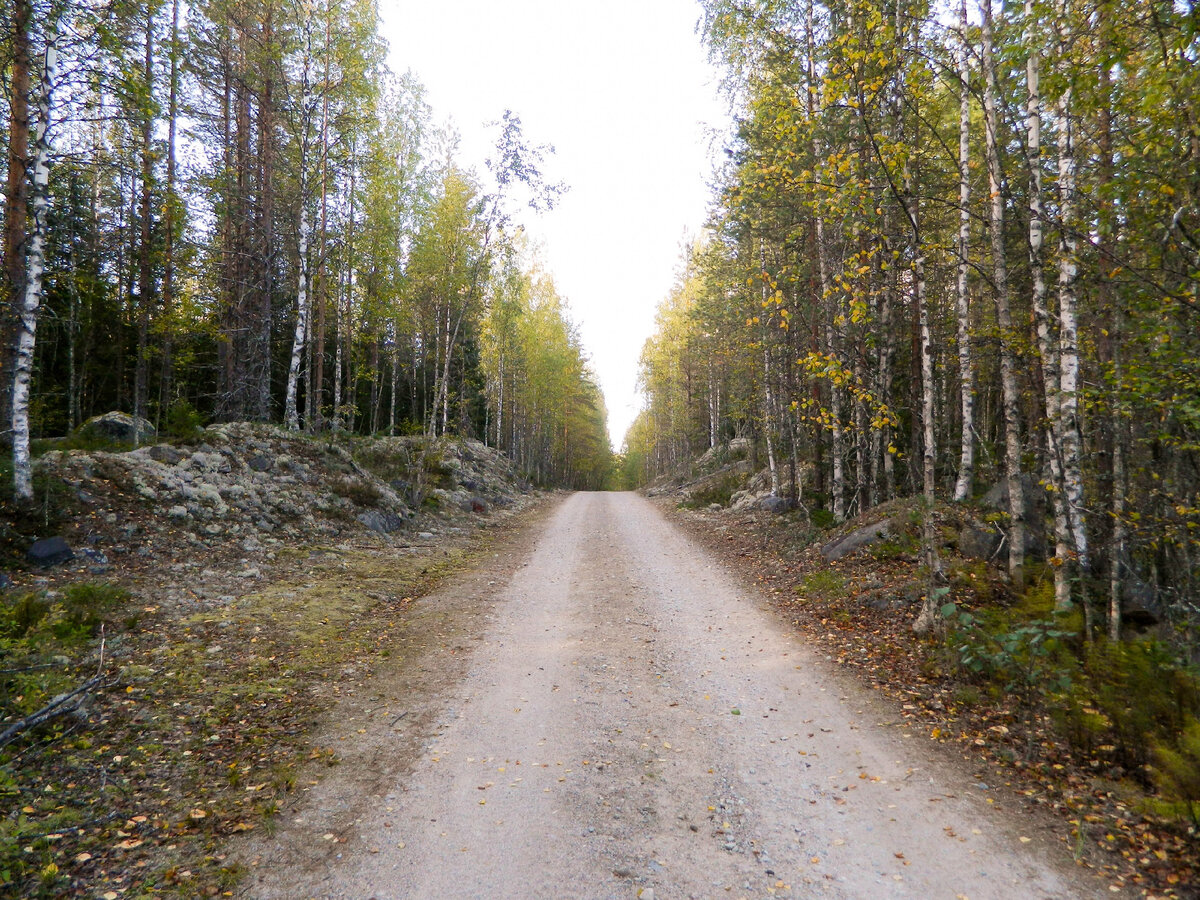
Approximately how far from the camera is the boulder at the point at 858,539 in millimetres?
9719

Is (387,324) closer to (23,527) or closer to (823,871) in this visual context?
(23,527)

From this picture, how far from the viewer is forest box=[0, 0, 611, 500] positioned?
8.48 metres

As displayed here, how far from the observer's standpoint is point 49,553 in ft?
24.2

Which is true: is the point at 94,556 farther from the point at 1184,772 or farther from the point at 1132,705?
the point at 1132,705

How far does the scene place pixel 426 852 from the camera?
10.8 ft

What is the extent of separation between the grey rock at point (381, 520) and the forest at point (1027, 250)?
1000 cm

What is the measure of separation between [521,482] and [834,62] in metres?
29.7

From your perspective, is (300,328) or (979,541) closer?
(979,541)

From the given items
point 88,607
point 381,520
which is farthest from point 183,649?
point 381,520

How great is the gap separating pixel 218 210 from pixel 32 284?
8763 millimetres

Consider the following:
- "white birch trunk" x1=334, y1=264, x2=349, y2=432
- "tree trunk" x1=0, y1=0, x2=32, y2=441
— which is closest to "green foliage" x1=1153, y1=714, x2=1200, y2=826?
"tree trunk" x1=0, y1=0, x2=32, y2=441

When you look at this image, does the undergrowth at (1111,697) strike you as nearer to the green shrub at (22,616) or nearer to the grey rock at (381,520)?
the green shrub at (22,616)

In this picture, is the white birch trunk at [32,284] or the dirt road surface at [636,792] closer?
the dirt road surface at [636,792]

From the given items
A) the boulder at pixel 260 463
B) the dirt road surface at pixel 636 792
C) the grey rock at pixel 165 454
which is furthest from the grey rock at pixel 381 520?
the dirt road surface at pixel 636 792
